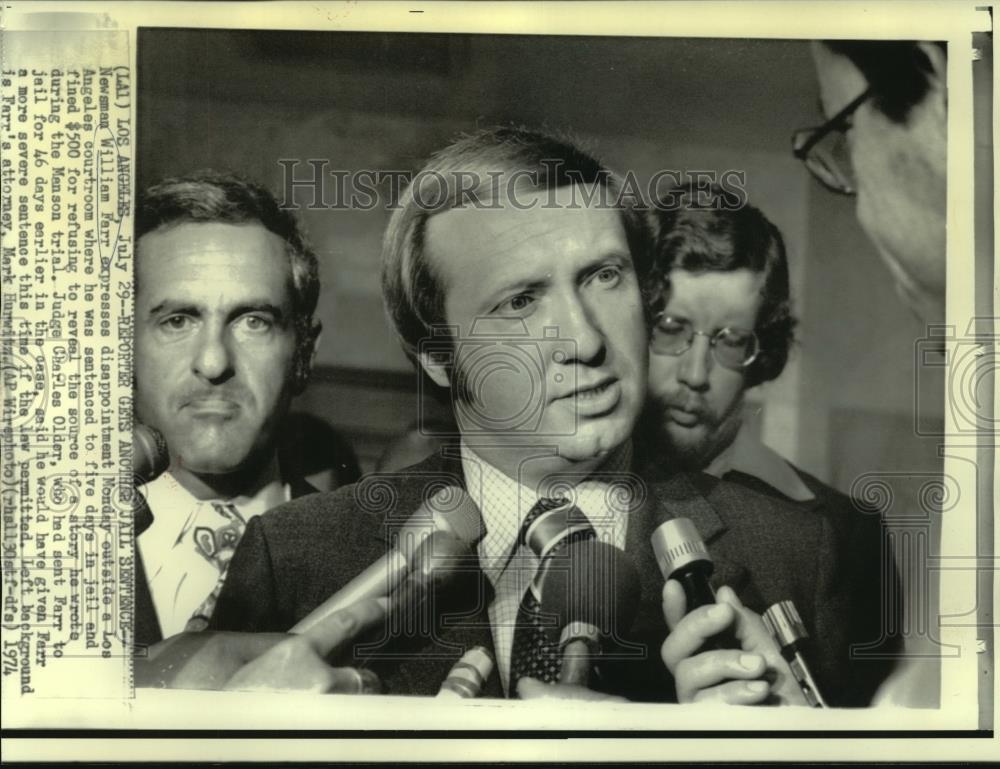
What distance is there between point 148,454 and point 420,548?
1.81 ft

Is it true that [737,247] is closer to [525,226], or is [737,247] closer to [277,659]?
[525,226]

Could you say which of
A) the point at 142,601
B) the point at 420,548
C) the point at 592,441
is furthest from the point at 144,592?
the point at 592,441

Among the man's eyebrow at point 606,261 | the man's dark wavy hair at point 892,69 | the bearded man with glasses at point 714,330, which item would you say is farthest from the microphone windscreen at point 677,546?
the man's dark wavy hair at point 892,69

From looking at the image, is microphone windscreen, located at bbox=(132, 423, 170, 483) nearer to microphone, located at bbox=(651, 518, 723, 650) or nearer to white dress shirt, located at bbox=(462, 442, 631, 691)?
white dress shirt, located at bbox=(462, 442, 631, 691)

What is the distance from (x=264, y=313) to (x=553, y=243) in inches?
22.4

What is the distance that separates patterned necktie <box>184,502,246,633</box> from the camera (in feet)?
7.06

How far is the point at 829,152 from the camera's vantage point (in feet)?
7.30

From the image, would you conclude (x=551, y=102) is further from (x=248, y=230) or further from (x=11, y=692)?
(x=11, y=692)

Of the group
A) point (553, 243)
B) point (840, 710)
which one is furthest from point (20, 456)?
point (840, 710)

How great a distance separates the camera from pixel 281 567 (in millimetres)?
2148

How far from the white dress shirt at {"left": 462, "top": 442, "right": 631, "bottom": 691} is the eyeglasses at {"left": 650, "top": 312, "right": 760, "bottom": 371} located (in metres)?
0.21

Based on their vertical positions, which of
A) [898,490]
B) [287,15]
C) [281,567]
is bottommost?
[281,567]

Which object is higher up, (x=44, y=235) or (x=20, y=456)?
(x=44, y=235)

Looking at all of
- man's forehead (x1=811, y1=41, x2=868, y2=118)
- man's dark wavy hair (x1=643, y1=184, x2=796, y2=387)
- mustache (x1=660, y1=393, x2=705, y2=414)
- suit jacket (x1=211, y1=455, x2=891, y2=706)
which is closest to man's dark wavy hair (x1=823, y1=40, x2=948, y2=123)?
man's forehead (x1=811, y1=41, x2=868, y2=118)
